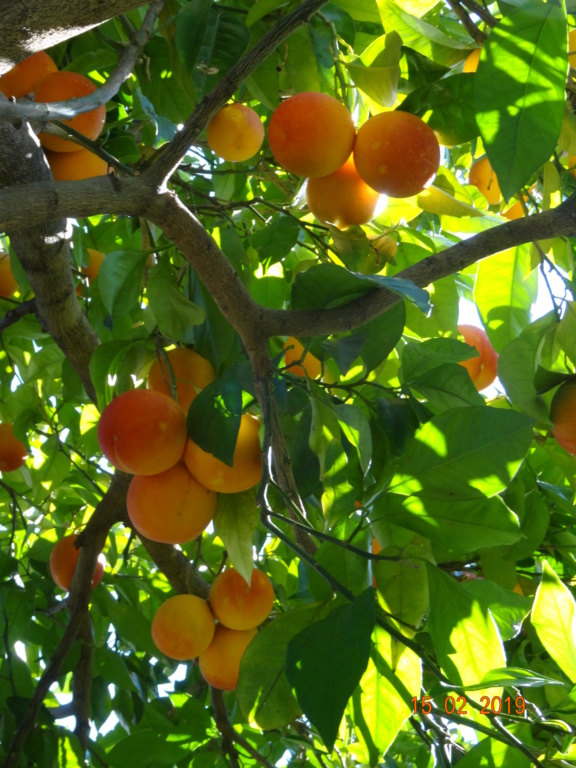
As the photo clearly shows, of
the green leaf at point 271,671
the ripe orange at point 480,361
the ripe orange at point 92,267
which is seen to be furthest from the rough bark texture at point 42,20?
the ripe orange at point 480,361

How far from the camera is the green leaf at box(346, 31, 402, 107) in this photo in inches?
39.2

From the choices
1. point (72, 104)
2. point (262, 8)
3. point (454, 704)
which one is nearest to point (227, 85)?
point (72, 104)

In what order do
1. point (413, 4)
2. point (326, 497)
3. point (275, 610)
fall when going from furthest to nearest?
1. point (275, 610)
2. point (413, 4)
3. point (326, 497)

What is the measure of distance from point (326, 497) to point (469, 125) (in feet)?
1.68

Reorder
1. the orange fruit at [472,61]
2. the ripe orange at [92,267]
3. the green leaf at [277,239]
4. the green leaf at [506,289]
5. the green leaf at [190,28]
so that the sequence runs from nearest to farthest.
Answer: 1. the green leaf at [190,28]
2. the orange fruit at [472,61]
3. the green leaf at [506,289]
4. the green leaf at [277,239]
5. the ripe orange at [92,267]

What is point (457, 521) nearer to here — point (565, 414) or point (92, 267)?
point (565, 414)

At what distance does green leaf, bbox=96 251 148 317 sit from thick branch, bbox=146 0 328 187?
0.26m

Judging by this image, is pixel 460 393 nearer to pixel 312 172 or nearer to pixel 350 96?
pixel 312 172

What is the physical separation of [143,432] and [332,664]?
0.37 metres

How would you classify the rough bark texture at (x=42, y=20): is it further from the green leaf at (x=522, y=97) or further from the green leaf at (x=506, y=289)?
the green leaf at (x=506, y=289)

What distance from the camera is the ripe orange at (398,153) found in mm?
922

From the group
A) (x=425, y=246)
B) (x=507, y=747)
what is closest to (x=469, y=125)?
(x=425, y=246)

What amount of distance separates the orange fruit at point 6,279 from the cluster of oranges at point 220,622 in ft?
2.65

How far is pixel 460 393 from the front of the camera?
1.05 m
